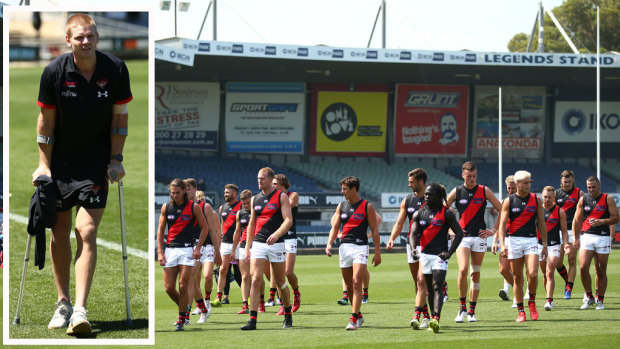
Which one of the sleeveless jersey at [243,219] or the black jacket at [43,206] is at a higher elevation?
the black jacket at [43,206]

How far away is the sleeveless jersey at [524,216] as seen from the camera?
12.3 metres

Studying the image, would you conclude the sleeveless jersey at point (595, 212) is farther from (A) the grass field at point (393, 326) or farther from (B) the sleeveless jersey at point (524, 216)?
(B) the sleeveless jersey at point (524, 216)

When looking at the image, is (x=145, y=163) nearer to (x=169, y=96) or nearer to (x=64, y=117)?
(x=169, y=96)

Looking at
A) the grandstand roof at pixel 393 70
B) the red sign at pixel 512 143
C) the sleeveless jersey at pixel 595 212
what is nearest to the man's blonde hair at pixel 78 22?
the sleeveless jersey at pixel 595 212

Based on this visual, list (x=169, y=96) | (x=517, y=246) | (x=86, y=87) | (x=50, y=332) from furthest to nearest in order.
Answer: (x=169, y=96)
(x=517, y=246)
(x=50, y=332)
(x=86, y=87)

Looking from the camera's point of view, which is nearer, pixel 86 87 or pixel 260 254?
pixel 86 87

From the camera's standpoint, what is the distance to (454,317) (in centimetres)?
1296

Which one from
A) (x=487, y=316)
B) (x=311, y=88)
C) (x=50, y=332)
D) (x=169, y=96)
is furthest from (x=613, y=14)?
(x=50, y=332)

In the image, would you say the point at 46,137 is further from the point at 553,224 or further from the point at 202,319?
the point at 553,224

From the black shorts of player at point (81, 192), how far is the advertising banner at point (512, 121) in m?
43.2

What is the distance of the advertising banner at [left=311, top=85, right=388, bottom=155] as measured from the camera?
44844mm

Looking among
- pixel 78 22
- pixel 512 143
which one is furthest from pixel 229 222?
pixel 512 143

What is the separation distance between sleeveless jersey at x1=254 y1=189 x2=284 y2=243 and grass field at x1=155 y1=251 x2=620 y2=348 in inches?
50.7

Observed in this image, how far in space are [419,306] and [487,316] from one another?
2140 mm
